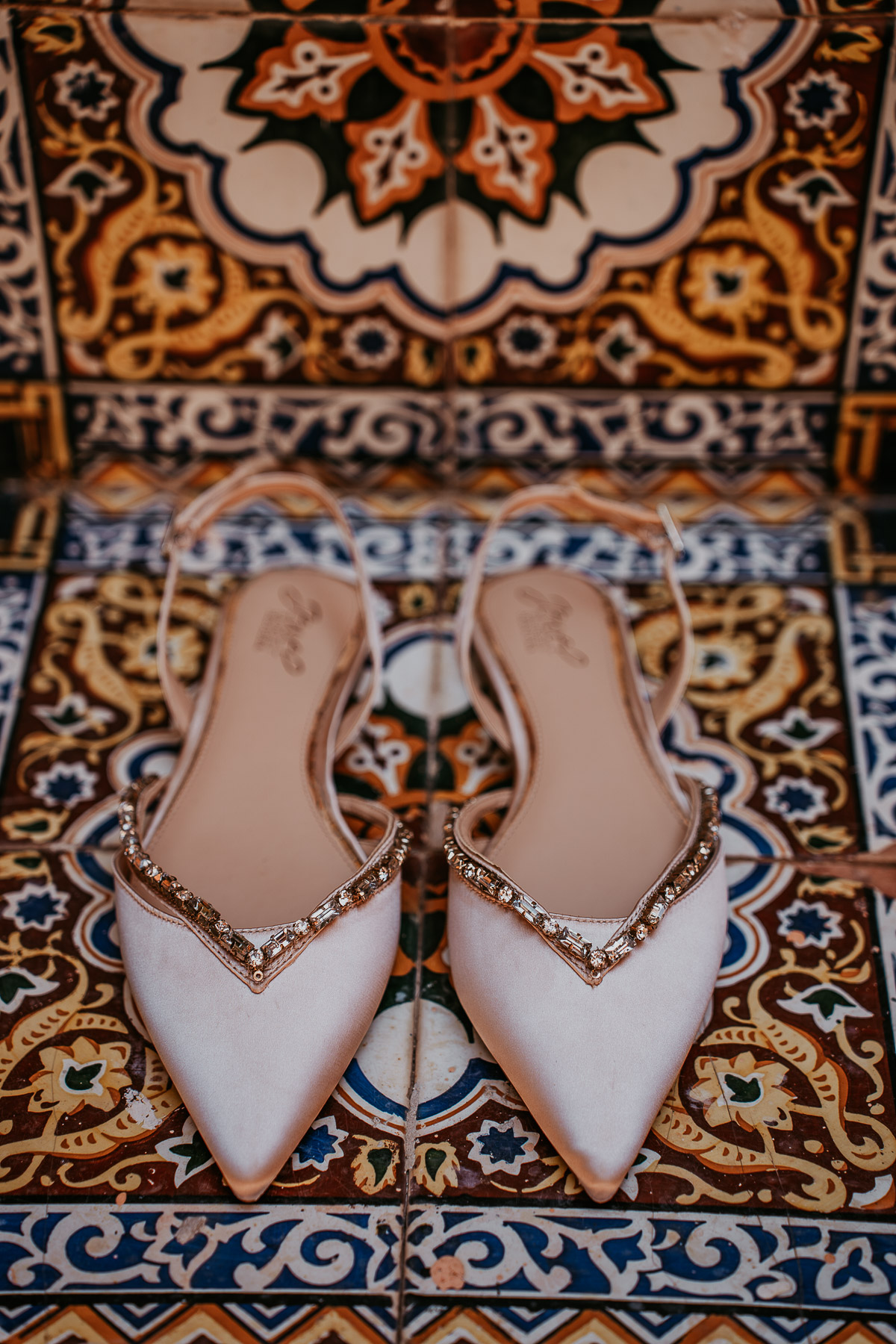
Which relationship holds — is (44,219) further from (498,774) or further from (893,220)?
(893,220)

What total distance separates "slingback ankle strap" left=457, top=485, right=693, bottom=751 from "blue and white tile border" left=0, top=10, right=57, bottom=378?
523 millimetres

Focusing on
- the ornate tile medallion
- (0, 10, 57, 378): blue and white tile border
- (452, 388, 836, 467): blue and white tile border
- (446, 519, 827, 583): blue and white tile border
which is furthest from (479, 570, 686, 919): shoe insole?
(0, 10, 57, 378): blue and white tile border

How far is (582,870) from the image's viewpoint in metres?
0.83

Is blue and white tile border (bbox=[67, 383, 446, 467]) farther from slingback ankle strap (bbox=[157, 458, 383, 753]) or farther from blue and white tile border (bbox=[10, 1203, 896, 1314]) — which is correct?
blue and white tile border (bbox=[10, 1203, 896, 1314])

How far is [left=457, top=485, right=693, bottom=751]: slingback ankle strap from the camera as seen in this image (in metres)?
0.94

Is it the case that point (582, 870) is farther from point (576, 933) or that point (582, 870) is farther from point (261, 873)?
point (261, 873)

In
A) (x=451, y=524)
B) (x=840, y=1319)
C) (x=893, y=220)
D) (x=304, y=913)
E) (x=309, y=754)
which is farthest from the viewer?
(x=451, y=524)

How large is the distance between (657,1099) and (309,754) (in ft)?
1.25

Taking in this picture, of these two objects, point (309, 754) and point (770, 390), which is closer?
point (309, 754)

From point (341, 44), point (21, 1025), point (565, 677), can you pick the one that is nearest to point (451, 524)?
point (565, 677)

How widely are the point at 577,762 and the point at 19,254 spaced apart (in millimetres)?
730

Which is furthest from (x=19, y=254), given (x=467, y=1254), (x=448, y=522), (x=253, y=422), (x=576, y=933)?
(x=467, y=1254)

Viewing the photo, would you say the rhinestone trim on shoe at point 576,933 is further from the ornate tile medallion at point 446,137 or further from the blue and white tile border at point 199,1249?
the ornate tile medallion at point 446,137

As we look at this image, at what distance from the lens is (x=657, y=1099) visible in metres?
0.71
